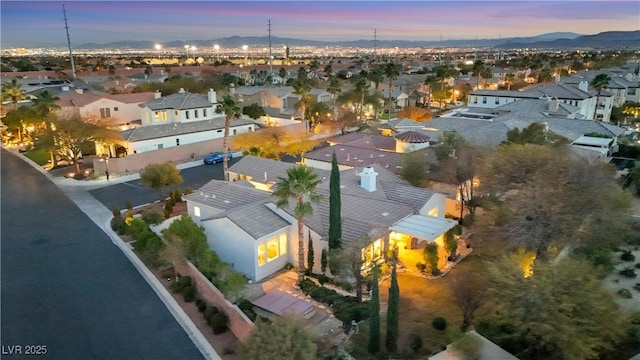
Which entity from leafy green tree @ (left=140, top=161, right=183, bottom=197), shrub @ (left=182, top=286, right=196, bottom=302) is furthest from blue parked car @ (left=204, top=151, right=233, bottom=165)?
shrub @ (left=182, top=286, right=196, bottom=302)

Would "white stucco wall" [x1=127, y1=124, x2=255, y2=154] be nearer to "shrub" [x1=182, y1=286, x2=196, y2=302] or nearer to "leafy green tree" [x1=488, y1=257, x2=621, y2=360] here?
"shrub" [x1=182, y1=286, x2=196, y2=302]

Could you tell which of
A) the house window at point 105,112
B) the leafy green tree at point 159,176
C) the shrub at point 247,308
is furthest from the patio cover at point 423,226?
the house window at point 105,112

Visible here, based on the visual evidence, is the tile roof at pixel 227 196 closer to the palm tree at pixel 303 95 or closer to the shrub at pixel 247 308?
the shrub at pixel 247 308

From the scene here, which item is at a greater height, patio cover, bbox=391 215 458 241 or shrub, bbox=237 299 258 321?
patio cover, bbox=391 215 458 241

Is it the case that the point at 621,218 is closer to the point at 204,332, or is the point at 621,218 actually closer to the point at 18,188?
the point at 204,332

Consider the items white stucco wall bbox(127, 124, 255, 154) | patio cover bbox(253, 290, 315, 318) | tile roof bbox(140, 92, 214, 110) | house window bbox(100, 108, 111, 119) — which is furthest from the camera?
house window bbox(100, 108, 111, 119)

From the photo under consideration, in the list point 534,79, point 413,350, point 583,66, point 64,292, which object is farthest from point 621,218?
point 583,66

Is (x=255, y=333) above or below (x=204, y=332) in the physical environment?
above
